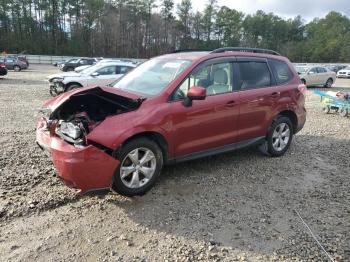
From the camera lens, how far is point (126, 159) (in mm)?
4453

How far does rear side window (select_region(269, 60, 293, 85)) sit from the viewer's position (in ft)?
21.1

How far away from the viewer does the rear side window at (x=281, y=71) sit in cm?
642

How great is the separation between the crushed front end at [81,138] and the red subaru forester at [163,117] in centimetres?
1

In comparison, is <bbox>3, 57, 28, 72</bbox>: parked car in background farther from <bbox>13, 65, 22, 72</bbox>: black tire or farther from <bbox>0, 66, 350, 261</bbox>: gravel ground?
<bbox>0, 66, 350, 261</bbox>: gravel ground

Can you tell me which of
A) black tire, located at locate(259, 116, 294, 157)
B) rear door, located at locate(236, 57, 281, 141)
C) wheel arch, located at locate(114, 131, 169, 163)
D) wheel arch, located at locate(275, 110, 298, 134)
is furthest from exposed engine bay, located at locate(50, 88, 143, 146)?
wheel arch, located at locate(275, 110, 298, 134)

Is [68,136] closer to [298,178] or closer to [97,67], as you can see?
[298,178]

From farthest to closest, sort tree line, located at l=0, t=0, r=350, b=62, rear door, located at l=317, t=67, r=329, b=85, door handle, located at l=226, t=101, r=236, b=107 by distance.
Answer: tree line, located at l=0, t=0, r=350, b=62, rear door, located at l=317, t=67, r=329, b=85, door handle, located at l=226, t=101, r=236, b=107

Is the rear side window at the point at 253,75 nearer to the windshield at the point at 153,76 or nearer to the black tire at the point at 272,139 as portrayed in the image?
the black tire at the point at 272,139

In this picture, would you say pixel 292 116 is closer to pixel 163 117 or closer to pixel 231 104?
pixel 231 104

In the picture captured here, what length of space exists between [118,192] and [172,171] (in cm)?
129

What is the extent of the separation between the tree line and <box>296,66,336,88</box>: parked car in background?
5980 centimetres

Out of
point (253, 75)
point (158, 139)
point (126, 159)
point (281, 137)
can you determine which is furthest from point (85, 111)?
point (281, 137)

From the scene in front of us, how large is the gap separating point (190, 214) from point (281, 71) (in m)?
3.54

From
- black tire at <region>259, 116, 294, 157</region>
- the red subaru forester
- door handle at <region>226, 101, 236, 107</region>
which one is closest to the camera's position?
the red subaru forester
